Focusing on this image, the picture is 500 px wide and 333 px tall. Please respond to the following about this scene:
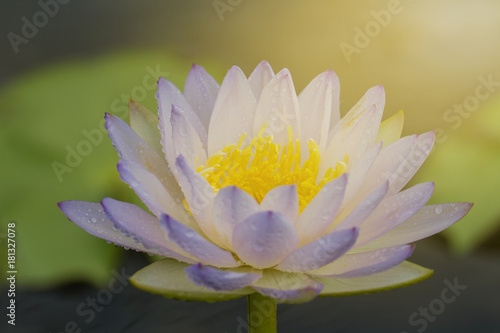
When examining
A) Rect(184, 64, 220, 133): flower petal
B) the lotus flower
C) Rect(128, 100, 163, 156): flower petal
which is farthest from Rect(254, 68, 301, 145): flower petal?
Rect(128, 100, 163, 156): flower petal

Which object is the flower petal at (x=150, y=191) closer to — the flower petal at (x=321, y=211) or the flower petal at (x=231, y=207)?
the flower petal at (x=231, y=207)

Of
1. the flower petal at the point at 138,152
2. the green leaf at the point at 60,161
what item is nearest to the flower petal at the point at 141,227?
the flower petal at the point at 138,152

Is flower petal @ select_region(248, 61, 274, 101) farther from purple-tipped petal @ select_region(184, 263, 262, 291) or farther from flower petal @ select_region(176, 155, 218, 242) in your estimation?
purple-tipped petal @ select_region(184, 263, 262, 291)

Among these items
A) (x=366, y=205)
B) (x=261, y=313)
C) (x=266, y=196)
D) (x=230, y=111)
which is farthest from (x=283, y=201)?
(x=230, y=111)

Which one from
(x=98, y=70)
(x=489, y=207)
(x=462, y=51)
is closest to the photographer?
(x=489, y=207)

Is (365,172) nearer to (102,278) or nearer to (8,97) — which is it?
(102,278)

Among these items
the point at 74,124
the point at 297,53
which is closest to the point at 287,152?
the point at 74,124
